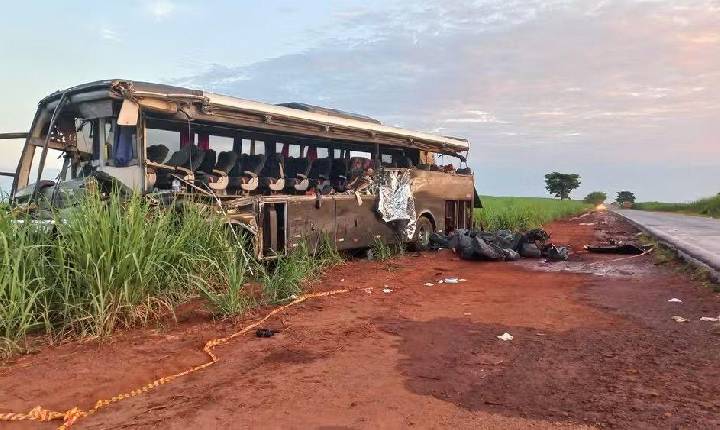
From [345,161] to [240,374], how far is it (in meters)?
8.47

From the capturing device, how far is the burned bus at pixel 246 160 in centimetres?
815

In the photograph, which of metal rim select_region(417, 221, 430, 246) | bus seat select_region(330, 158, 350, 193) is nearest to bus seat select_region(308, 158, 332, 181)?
bus seat select_region(330, 158, 350, 193)

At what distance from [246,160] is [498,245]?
6507mm

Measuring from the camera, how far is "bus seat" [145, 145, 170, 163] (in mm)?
8359

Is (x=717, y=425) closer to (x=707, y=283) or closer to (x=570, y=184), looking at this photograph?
(x=707, y=283)

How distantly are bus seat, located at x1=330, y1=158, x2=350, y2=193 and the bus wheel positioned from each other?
94.3 inches

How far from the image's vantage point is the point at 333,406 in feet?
13.0

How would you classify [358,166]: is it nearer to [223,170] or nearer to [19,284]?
[223,170]

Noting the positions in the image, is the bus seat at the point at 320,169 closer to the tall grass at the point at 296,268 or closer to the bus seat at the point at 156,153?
the tall grass at the point at 296,268

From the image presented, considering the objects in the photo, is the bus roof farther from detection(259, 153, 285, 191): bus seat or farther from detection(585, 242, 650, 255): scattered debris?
detection(585, 242, 650, 255): scattered debris

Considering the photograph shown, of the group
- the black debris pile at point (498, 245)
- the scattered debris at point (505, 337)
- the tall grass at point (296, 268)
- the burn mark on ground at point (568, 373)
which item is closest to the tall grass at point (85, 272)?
the tall grass at point (296, 268)

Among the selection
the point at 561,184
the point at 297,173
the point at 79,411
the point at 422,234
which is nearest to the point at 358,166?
the point at 297,173

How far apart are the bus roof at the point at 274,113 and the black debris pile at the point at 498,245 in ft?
8.33

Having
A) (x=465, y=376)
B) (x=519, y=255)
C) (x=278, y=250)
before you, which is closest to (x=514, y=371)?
(x=465, y=376)
